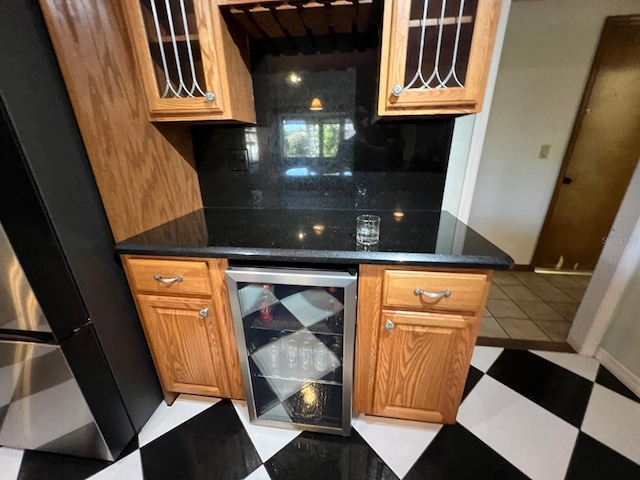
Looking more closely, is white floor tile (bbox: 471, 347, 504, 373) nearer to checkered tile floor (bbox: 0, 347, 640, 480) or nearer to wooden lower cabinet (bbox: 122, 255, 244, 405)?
checkered tile floor (bbox: 0, 347, 640, 480)

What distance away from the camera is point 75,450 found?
0.99m

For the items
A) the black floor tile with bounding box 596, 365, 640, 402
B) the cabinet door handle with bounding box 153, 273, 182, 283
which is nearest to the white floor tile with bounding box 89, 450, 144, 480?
the cabinet door handle with bounding box 153, 273, 182, 283

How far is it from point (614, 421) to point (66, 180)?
2340 mm

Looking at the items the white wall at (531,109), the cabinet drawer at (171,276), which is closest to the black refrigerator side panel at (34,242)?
the cabinet drawer at (171,276)

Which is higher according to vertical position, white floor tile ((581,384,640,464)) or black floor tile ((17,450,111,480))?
white floor tile ((581,384,640,464))

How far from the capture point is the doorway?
6.25 ft

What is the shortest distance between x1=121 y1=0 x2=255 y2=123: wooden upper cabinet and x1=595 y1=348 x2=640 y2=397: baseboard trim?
7.47ft

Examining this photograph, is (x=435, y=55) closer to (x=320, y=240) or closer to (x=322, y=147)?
(x=322, y=147)

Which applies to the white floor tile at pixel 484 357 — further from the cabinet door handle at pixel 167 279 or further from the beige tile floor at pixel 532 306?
the cabinet door handle at pixel 167 279

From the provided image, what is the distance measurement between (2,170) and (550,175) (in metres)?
3.29

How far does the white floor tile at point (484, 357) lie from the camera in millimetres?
1411

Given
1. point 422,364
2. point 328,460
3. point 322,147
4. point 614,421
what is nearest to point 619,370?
point 614,421

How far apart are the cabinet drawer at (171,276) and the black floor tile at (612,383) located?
2.01 m

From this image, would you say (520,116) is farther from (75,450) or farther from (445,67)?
(75,450)
